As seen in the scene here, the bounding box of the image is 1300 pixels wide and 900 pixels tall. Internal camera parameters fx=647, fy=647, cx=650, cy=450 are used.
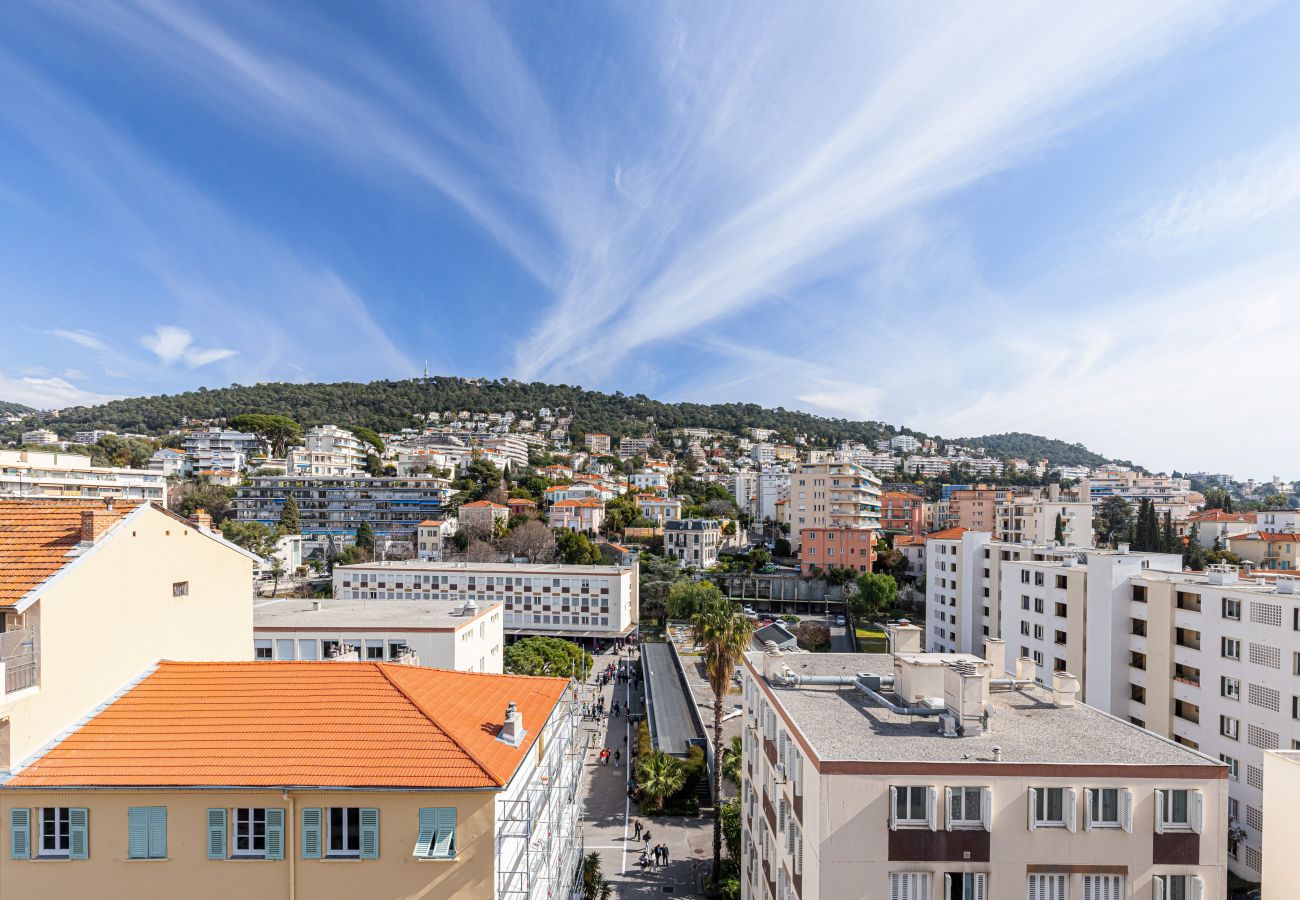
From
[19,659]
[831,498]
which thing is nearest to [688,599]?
[831,498]

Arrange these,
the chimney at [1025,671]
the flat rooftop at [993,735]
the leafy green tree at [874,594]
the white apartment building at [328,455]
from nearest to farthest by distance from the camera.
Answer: the flat rooftop at [993,735], the chimney at [1025,671], the leafy green tree at [874,594], the white apartment building at [328,455]

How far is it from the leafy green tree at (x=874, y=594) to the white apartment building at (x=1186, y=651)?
2728cm

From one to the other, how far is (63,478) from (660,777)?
280 feet

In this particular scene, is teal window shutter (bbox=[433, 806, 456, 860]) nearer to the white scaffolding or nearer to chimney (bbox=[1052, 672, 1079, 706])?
the white scaffolding

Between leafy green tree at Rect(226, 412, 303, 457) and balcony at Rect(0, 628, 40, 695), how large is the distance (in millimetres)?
158678

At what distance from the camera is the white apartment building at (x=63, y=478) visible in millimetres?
69125

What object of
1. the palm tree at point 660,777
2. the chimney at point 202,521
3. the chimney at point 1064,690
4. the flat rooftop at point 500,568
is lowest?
the palm tree at point 660,777

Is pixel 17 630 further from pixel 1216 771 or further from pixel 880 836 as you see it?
pixel 1216 771

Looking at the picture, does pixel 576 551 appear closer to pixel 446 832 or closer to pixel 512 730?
pixel 512 730

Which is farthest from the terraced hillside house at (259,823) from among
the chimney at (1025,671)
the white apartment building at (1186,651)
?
the white apartment building at (1186,651)

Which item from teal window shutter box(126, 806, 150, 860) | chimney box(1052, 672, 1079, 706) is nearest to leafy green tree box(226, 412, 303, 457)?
teal window shutter box(126, 806, 150, 860)

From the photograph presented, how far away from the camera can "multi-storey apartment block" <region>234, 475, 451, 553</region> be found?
10969 centimetres

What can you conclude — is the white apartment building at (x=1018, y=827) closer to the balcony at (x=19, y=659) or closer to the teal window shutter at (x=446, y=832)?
the teal window shutter at (x=446, y=832)

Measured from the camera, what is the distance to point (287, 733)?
1328cm
